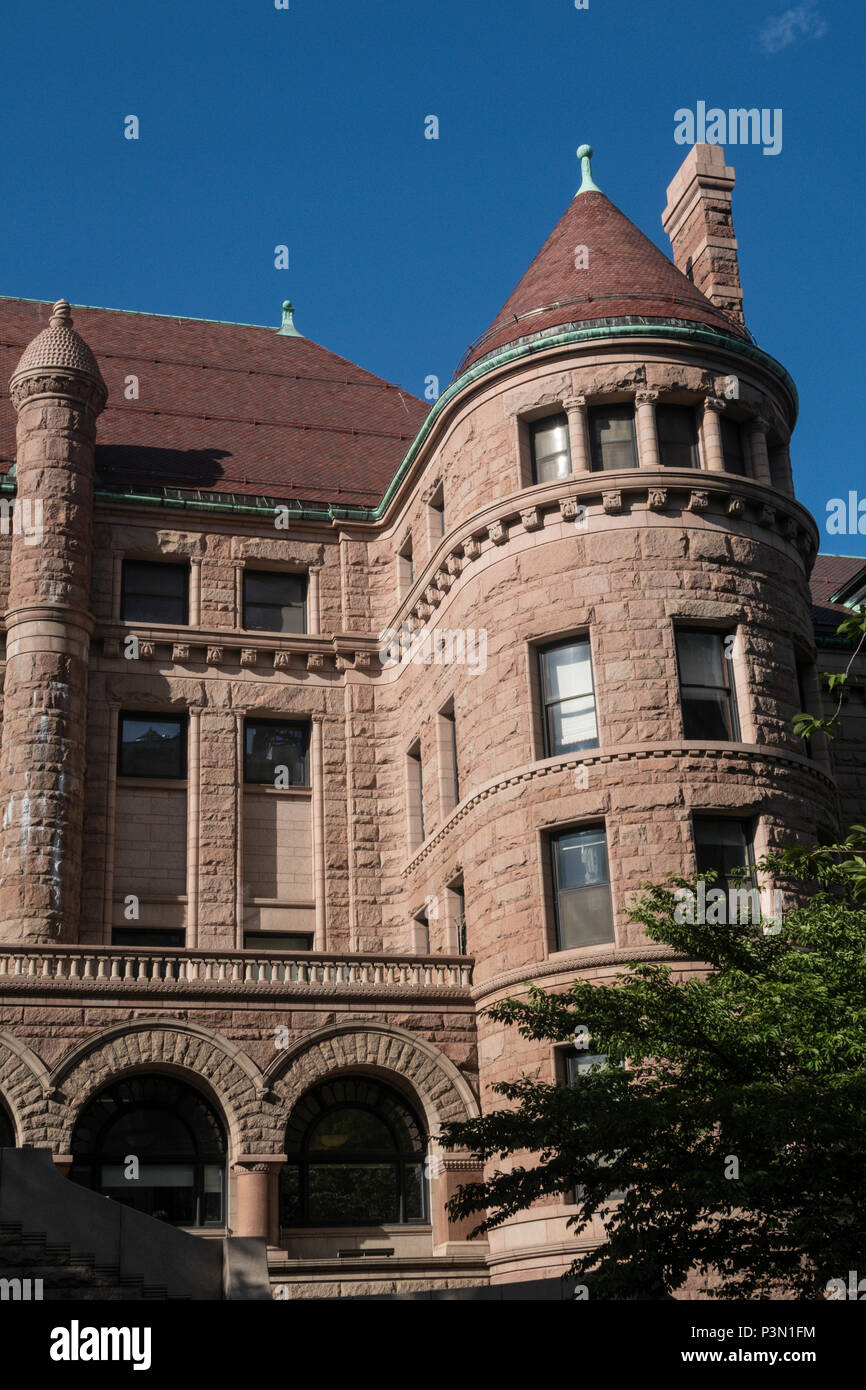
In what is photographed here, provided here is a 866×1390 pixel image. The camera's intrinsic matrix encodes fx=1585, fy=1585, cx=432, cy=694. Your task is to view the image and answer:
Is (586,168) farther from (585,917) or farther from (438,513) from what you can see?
(585,917)

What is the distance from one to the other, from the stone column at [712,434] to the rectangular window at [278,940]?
11.1 m

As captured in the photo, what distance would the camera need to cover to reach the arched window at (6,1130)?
23.0 m

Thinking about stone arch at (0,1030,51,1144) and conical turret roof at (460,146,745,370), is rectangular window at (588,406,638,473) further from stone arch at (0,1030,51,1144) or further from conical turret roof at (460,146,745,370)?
stone arch at (0,1030,51,1144)

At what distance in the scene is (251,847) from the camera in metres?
29.1

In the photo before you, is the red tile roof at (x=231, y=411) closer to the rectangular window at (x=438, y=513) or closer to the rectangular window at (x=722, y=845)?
the rectangular window at (x=438, y=513)

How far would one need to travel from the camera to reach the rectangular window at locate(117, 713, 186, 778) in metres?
29.4

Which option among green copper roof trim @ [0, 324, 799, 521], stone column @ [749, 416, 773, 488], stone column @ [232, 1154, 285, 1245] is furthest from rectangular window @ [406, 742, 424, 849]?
stone column @ [749, 416, 773, 488]

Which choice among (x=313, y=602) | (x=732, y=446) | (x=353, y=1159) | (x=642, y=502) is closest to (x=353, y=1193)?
(x=353, y=1159)

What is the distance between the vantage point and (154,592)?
30.9 metres

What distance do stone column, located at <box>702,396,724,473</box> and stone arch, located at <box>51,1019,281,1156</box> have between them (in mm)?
11765

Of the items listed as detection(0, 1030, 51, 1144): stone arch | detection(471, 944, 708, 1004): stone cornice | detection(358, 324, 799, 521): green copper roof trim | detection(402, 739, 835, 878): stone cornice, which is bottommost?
detection(0, 1030, 51, 1144): stone arch
